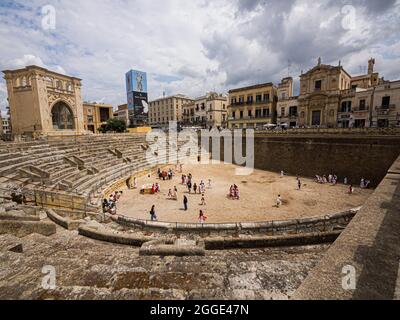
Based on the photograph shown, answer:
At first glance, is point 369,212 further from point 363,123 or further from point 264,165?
point 363,123

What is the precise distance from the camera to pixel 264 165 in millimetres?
30984

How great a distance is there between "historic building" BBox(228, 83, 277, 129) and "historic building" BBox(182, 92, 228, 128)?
858cm

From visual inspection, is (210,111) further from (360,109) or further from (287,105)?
(360,109)

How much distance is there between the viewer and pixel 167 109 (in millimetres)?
76125

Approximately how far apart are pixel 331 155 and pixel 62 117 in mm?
42127

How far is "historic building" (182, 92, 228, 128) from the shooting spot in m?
60.3

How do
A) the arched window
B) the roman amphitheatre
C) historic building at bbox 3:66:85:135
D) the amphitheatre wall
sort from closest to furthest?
the roman amphitheatre → the amphitheatre wall → historic building at bbox 3:66:85:135 → the arched window

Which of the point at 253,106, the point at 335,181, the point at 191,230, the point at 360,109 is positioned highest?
the point at 253,106

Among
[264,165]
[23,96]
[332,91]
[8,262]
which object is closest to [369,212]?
[8,262]

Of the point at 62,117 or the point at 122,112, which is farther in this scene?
the point at 122,112

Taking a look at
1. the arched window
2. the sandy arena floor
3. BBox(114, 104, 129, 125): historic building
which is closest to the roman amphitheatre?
the sandy arena floor

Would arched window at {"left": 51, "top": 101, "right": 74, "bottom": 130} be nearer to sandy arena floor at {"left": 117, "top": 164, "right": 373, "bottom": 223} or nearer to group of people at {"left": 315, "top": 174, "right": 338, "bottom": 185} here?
sandy arena floor at {"left": 117, "top": 164, "right": 373, "bottom": 223}

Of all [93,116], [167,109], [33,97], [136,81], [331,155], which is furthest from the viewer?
[167,109]

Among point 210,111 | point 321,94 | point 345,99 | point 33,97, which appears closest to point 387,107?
point 345,99
